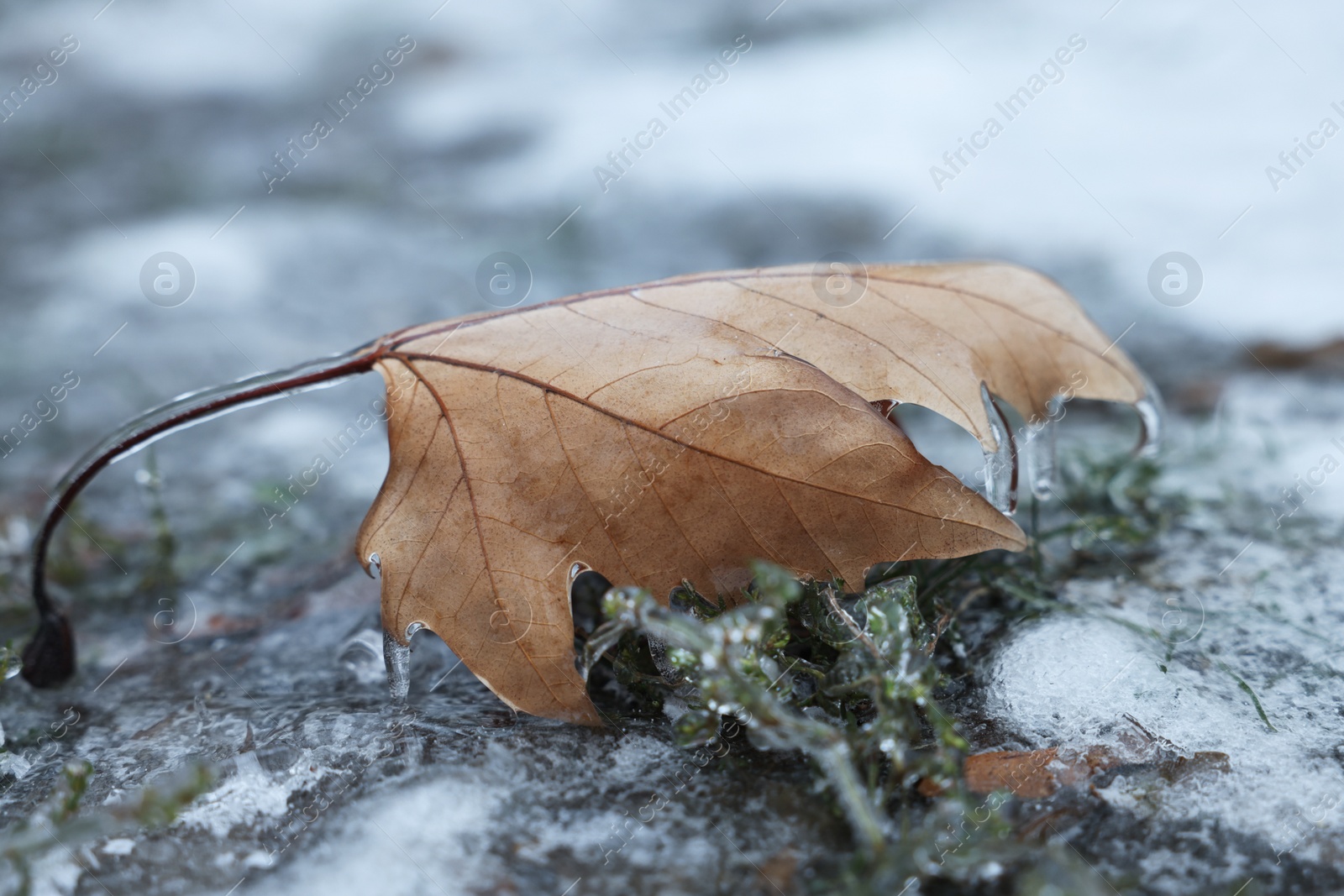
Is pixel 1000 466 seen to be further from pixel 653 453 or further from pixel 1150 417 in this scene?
pixel 653 453

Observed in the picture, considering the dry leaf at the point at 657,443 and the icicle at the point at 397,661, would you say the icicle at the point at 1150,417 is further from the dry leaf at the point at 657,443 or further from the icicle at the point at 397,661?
the icicle at the point at 397,661

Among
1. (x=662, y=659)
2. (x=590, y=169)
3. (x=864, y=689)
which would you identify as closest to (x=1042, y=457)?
(x=864, y=689)

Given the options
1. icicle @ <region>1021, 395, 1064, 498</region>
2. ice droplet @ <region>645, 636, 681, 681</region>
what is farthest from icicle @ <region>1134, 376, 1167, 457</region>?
ice droplet @ <region>645, 636, 681, 681</region>

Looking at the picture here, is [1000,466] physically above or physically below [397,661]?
above

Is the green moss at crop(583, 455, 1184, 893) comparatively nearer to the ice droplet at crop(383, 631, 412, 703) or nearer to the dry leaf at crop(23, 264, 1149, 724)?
the dry leaf at crop(23, 264, 1149, 724)

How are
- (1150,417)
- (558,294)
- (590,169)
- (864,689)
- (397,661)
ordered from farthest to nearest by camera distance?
(590,169) < (558,294) < (1150,417) < (397,661) < (864,689)

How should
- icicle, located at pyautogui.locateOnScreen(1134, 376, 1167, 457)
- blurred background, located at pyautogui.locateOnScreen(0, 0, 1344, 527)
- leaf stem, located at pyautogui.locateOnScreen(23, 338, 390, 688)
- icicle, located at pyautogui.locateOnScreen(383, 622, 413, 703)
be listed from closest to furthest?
icicle, located at pyautogui.locateOnScreen(383, 622, 413, 703)
leaf stem, located at pyautogui.locateOnScreen(23, 338, 390, 688)
icicle, located at pyautogui.locateOnScreen(1134, 376, 1167, 457)
blurred background, located at pyautogui.locateOnScreen(0, 0, 1344, 527)

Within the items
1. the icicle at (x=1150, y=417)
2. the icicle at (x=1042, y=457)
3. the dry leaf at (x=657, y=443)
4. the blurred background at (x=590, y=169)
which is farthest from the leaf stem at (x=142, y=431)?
the icicle at (x=1150, y=417)

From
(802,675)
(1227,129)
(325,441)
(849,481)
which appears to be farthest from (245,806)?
(1227,129)
